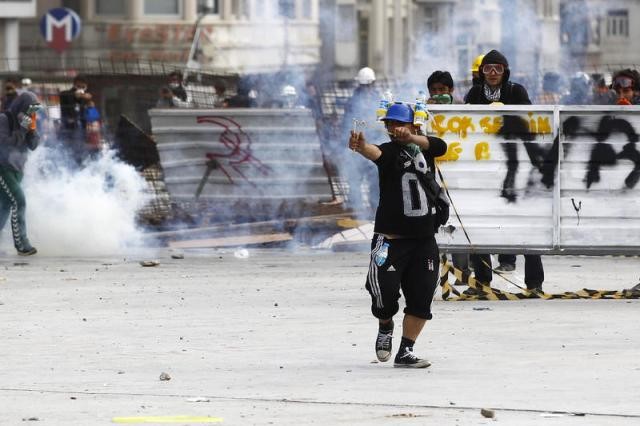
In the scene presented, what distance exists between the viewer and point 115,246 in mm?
18219

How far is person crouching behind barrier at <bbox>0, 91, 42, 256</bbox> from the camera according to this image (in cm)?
1720

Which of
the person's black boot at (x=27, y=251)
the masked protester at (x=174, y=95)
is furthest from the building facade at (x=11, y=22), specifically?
the person's black boot at (x=27, y=251)

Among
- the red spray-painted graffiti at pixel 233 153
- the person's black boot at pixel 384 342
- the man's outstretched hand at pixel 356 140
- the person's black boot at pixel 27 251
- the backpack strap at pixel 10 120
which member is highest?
the man's outstretched hand at pixel 356 140

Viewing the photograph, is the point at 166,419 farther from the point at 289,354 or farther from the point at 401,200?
the point at 401,200

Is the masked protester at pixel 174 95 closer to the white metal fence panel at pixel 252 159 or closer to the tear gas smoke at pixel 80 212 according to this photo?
the white metal fence panel at pixel 252 159

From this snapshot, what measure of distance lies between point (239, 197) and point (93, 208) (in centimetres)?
190

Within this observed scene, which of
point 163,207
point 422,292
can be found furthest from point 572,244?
point 163,207

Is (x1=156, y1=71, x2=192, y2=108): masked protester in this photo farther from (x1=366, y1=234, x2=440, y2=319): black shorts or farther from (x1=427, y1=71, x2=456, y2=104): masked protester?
(x1=366, y1=234, x2=440, y2=319): black shorts

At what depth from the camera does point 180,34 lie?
51938 millimetres

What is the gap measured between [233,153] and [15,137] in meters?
3.09

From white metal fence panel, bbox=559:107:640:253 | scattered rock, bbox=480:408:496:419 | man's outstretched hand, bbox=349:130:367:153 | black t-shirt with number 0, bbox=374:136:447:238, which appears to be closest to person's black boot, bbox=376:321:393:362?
black t-shirt with number 0, bbox=374:136:447:238

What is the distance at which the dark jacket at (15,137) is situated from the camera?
1719 cm

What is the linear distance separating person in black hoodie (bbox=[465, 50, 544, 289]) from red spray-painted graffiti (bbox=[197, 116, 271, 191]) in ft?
19.5

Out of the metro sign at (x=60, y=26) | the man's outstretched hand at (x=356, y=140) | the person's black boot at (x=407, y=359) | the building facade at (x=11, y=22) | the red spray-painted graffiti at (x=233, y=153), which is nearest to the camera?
the man's outstretched hand at (x=356, y=140)
